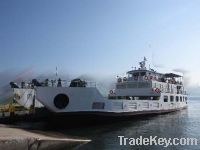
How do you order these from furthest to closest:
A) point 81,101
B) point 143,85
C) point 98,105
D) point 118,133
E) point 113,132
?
1. point 143,85
2. point 98,105
3. point 81,101
4. point 113,132
5. point 118,133

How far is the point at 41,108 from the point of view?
95.6 feet

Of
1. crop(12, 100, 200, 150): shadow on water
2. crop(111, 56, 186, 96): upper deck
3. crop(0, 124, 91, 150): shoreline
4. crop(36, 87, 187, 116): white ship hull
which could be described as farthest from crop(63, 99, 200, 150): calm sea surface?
crop(111, 56, 186, 96): upper deck

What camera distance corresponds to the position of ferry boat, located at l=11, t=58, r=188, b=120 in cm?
2534

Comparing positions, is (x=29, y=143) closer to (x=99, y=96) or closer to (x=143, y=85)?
(x=99, y=96)

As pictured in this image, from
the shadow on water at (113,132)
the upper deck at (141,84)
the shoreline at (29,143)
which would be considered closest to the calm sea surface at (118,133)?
the shadow on water at (113,132)

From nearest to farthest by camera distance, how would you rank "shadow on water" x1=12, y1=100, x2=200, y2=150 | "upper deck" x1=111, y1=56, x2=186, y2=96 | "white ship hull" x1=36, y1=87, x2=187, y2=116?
"shadow on water" x1=12, y1=100, x2=200, y2=150 → "white ship hull" x1=36, y1=87, x2=187, y2=116 → "upper deck" x1=111, y1=56, x2=186, y2=96

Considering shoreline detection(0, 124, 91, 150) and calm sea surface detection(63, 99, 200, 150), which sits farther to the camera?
calm sea surface detection(63, 99, 200, 150)

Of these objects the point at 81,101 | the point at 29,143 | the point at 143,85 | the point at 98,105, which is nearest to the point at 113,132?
the point at 98,105

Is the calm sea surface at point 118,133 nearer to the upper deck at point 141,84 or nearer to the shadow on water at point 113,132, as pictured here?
the shadow on water at point 113,132

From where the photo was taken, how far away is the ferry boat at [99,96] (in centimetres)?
2534

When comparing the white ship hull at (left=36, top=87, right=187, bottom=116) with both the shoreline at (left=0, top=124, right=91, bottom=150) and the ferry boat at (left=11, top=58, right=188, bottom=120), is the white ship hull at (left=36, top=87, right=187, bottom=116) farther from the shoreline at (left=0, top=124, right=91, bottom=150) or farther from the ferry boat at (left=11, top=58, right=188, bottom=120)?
the shoreline at (left=0, top=124, right=91, bottom=150)

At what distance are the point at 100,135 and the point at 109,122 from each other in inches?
231

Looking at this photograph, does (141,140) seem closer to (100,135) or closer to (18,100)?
(100,135)

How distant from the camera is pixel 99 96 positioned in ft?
87.0
